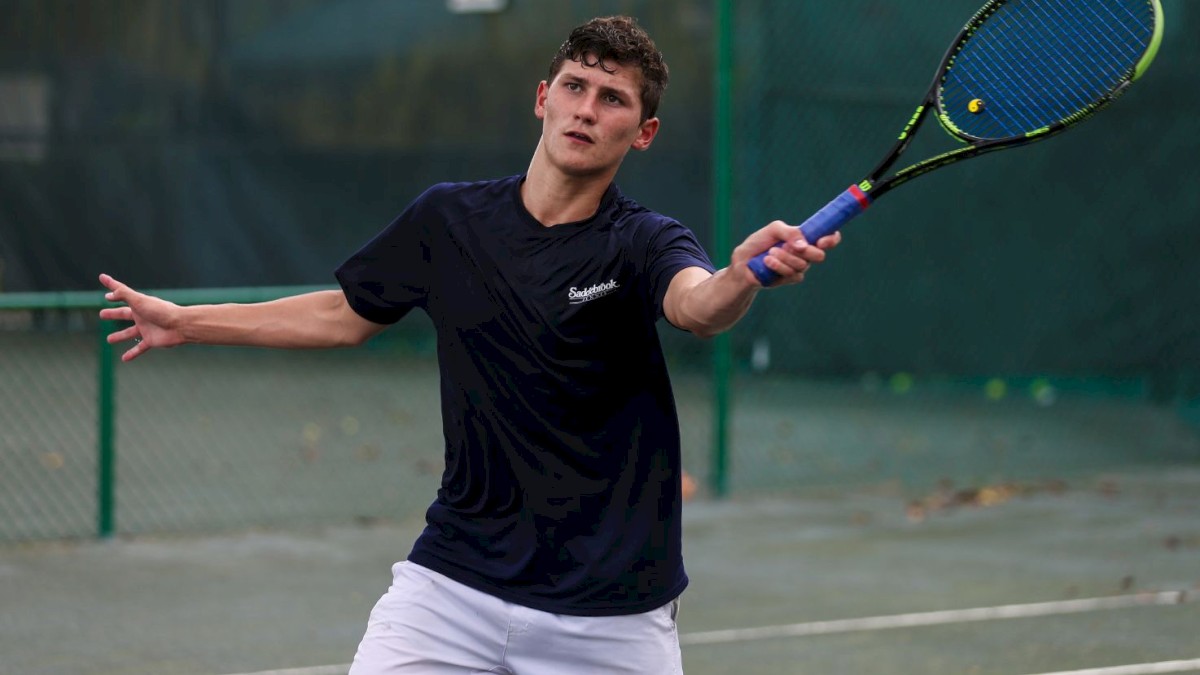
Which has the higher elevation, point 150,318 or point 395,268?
point 395,268

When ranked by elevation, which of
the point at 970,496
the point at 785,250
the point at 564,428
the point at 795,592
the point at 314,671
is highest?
the point at 785,250

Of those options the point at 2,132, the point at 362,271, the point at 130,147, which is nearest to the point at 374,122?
the point at 130,147

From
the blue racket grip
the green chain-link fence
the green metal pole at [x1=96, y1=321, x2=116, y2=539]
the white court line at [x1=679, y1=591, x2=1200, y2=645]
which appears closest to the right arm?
the blue racket grip

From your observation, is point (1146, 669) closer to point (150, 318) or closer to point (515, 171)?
point (150, 318)

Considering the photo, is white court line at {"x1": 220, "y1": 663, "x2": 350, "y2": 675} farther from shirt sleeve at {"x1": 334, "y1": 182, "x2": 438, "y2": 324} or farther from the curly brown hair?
the curly brown hair

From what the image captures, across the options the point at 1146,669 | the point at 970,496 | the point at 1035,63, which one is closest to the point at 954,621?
the point at 1146,669

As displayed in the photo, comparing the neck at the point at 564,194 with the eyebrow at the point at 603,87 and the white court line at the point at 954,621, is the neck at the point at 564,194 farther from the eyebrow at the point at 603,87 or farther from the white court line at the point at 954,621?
the white court line at the point at 954,621

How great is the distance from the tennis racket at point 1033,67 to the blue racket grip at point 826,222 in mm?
449

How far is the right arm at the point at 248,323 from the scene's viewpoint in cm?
392

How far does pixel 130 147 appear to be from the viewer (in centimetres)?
939

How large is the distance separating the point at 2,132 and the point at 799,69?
4.19 metres

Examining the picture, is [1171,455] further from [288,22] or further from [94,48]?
[94,48]

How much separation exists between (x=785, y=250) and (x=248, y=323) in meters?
1.38

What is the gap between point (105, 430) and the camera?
7.89 metres
